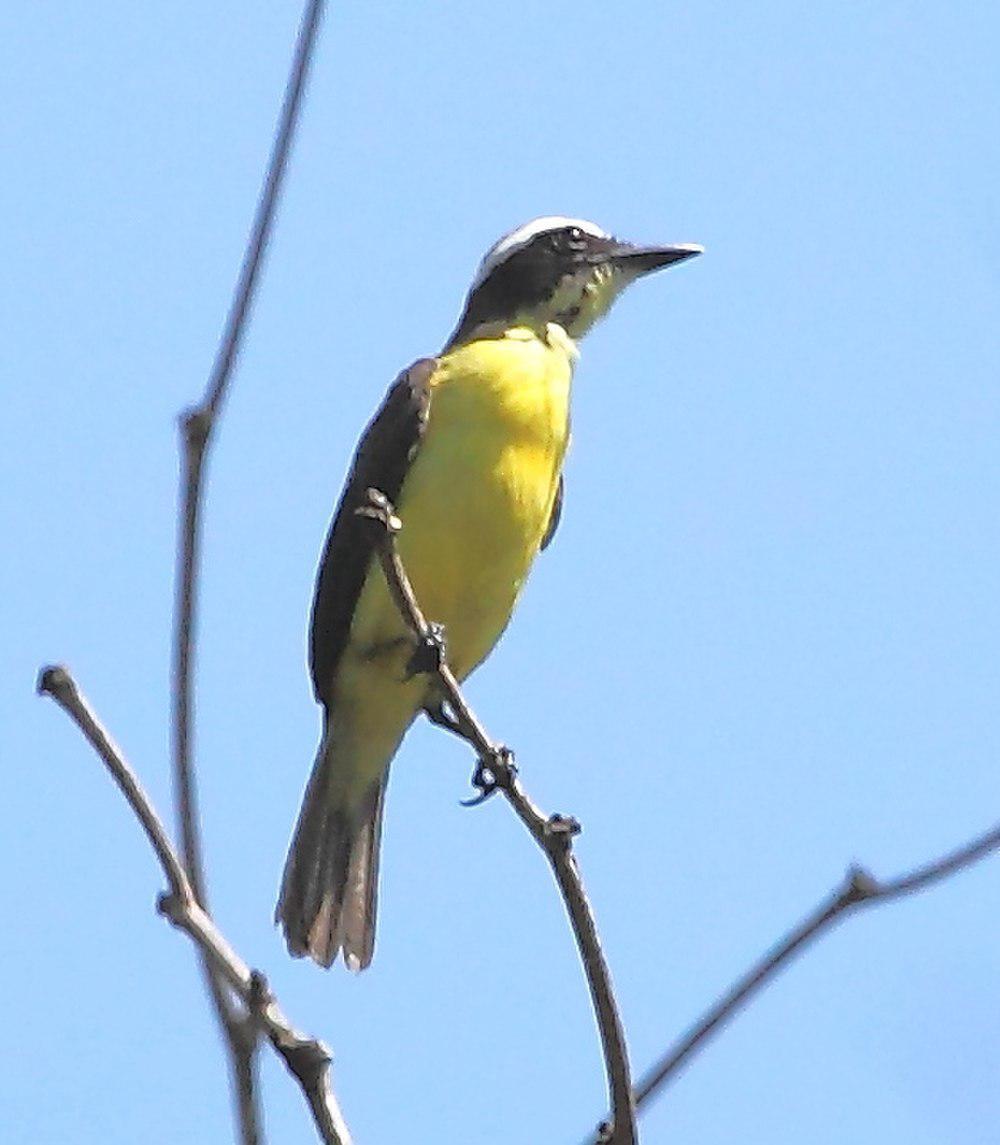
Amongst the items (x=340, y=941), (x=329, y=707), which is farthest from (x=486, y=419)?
(x=340, y=941)

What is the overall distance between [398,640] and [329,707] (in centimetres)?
38

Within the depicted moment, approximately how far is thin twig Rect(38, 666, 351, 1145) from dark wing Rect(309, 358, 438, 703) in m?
3.28

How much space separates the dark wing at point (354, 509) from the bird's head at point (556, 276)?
585mm

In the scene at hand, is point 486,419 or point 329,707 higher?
point 486,419

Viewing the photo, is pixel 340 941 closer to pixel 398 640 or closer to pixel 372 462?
pixel 398 640

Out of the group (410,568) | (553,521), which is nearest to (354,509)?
(410,568)

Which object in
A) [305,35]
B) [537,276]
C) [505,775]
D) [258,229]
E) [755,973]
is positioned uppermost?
[537,276]

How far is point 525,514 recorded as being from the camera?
19.0ft

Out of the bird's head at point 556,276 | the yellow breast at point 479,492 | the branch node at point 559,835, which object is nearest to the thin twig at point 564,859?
the branch node at point 559,835

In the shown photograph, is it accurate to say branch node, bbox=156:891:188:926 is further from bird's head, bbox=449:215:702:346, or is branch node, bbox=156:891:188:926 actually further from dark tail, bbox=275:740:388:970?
bird's head, bbox=449:215:702:346

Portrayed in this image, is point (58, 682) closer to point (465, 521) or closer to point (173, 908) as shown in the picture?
point (173, 908)

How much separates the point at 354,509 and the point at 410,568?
0.32 m

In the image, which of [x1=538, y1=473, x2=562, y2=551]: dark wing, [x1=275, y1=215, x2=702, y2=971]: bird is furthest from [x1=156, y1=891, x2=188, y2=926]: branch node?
[x1=538, y1=473, x2=562, y2=551]: dark wing

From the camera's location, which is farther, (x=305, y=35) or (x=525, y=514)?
(x=525, y=514)
